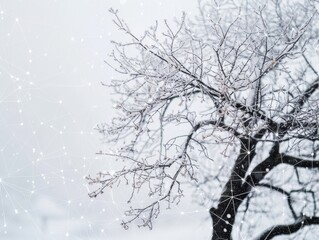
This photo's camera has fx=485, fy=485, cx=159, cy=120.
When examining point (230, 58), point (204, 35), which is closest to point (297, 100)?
point (230, 58)

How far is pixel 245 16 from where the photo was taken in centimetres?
586

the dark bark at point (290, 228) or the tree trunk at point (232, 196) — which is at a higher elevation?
the tree trunk at point (232, 196)

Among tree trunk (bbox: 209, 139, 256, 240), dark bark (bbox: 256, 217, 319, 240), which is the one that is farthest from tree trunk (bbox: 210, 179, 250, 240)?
dark bark (bbox: 256, 217, 319, 240)

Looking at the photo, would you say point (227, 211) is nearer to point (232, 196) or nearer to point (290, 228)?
point (232, 196)

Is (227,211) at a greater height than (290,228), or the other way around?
(227,211)

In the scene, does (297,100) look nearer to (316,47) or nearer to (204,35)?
(316,47)

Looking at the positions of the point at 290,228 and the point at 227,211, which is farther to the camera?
the point at 227,211

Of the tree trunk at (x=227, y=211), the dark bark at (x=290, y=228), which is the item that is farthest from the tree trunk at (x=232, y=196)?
the dark bark at (x=290, y=228)

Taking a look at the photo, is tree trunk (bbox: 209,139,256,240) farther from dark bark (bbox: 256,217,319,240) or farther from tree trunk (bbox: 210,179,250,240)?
dark bark (bbox: 256,217,319,240)

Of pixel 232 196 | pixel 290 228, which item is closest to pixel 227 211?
pixel 232 196

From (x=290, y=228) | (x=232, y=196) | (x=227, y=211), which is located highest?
(x=232, y=196)

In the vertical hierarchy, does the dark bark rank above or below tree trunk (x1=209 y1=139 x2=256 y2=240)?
below

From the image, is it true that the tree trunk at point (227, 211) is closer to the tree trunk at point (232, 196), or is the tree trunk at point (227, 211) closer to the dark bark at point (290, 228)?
the tree trunk at point (232, 196)

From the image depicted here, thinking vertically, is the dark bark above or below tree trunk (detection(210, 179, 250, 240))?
below
